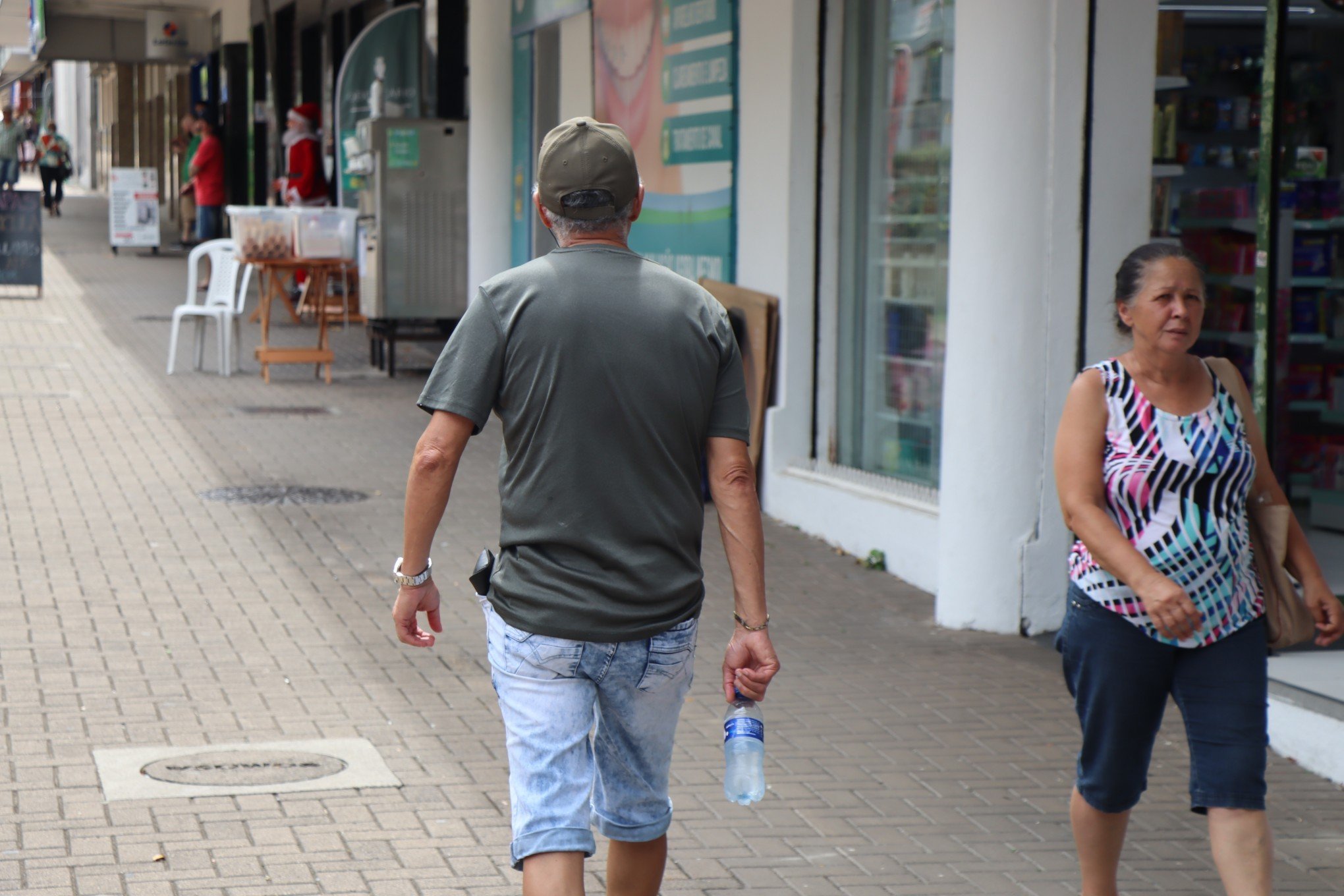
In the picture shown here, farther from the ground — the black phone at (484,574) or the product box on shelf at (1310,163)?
the product box on shelf at (1310,163)

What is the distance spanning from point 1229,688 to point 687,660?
1.18 meters

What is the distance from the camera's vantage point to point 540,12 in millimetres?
13703

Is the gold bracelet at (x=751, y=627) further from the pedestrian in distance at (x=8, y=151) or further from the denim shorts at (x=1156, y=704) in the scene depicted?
the pedestrian in distance at (x=8, y=151)

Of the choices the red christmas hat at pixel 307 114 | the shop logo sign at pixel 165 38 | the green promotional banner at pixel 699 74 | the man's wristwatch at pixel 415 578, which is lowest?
the man's wristwatch at pixel 415 578

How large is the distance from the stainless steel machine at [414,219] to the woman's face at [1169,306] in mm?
12079

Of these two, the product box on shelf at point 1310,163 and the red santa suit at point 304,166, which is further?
the red santa suit at point 304,166

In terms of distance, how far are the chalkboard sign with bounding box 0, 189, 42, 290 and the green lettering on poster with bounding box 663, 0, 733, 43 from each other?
1222 cm

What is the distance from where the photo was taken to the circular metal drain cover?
10.0 metres

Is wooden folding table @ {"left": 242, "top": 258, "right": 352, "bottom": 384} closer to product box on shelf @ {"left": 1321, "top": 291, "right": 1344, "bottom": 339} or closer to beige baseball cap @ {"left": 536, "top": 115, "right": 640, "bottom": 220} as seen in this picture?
product box on shelf @ {"left": 1321, "top": 291, "right": 1344, "bottom": 339}

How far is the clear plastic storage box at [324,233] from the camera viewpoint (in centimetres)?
1470

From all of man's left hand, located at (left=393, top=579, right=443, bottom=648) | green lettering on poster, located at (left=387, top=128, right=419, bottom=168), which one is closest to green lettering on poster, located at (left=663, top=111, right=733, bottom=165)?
green lettering on poster, located at (left=387, top=128, right=419, bottom=168)

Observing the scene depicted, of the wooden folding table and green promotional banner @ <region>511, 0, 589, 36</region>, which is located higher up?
green promotional banner @ <region>511, 0, 589, 36</region>

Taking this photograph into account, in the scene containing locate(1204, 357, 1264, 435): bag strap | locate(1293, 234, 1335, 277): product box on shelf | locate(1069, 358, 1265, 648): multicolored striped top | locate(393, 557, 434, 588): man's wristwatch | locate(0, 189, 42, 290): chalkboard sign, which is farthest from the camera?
locate(0, 189, 42, 290): chalkboard sign

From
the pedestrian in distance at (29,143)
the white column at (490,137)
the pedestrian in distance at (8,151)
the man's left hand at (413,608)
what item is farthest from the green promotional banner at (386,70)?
the pedestrian in distance at (29,143)
